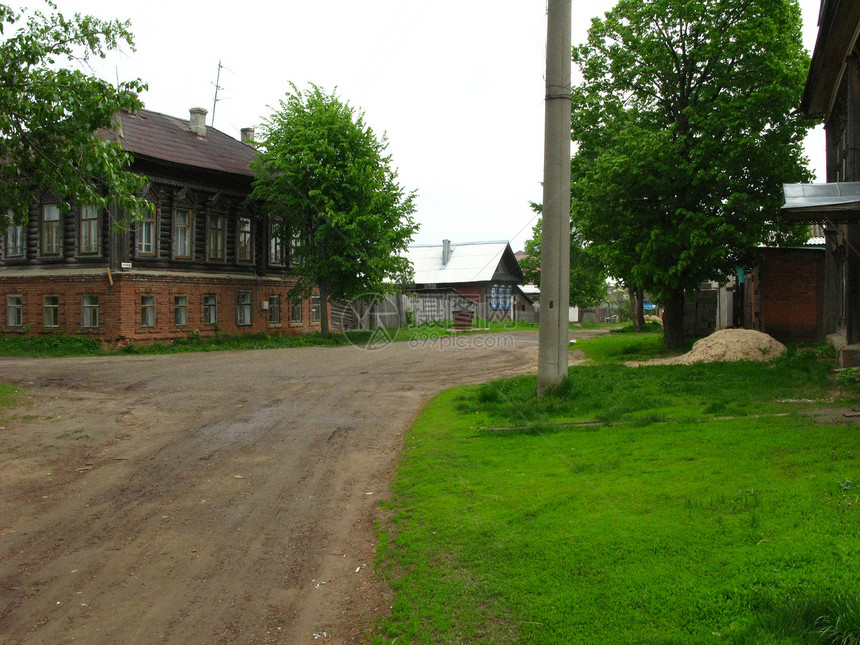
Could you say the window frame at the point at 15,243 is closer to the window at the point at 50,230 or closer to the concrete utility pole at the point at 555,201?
the window at the point at 50,230

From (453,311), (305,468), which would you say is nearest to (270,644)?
(305,468)

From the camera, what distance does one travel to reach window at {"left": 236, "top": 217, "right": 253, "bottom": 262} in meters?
32.0

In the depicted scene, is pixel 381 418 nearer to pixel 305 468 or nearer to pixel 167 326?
pixel 305 468

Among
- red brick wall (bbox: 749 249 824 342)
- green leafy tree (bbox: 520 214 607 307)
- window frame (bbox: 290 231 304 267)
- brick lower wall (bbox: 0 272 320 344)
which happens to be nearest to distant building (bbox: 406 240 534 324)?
green leafy tree (bbox: 520 214 607 307)

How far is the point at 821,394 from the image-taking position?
10.3 metres

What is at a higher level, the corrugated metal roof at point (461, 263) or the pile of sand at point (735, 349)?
the corrugated metal roof at point (461, 263)

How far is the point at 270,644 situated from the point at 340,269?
26.6 metres

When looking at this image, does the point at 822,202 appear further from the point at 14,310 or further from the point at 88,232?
the point at 14,310

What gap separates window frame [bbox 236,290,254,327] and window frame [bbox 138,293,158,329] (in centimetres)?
462

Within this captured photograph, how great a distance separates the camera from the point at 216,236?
103ft

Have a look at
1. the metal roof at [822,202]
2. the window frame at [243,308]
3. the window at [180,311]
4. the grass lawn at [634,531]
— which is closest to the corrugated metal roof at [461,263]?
the window frame at [243,308]

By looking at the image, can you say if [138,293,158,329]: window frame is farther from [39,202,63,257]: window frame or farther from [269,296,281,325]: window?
[269,296,281,325]: window

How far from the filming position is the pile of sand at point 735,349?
52.9 feet

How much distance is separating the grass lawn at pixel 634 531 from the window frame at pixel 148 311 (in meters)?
20.9
